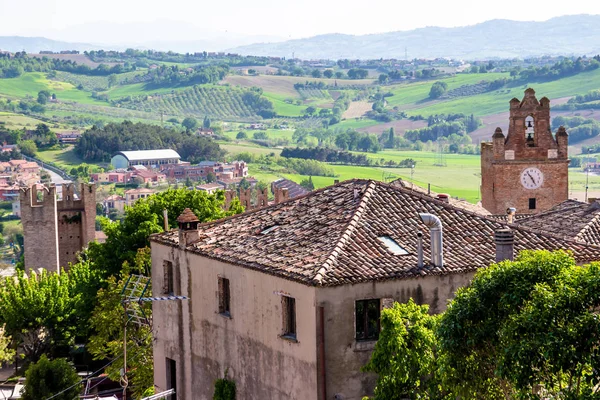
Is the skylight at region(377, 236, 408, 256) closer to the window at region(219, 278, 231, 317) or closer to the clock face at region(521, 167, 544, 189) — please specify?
the window at region(219, 278, 231, 317)

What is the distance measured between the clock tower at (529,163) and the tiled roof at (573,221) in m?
17.5

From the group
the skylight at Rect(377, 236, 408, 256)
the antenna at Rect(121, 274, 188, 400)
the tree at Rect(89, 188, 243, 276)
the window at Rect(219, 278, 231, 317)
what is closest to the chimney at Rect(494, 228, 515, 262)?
the skylight at Rect(377, 236, 408, 256)

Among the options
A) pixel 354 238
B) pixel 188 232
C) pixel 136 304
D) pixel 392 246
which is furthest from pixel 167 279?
pixel 136 304

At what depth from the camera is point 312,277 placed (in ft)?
81.7

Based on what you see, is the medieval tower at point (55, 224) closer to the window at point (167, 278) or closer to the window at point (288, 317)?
the window at point (167, 278)

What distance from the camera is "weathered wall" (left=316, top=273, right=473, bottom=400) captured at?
25094mm

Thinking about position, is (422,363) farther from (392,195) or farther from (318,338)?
(392,195)

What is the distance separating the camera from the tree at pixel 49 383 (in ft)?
139

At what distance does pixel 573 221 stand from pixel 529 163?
2299 cm

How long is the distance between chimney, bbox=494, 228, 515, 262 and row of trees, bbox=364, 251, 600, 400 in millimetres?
2831

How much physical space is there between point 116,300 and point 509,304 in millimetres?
29245

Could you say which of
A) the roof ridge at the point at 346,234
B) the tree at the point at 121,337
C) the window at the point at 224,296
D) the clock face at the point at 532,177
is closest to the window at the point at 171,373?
the tree at the point at 121,337

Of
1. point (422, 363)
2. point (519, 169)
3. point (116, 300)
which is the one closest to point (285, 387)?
point (422, 363)

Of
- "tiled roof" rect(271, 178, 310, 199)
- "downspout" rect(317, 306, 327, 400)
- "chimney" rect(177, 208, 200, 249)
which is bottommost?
"tiled roof" rect(271, 178, 310, 199)
